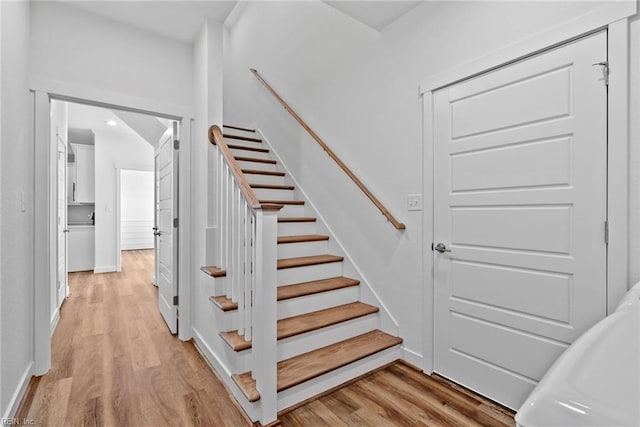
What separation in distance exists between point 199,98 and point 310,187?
134 cm

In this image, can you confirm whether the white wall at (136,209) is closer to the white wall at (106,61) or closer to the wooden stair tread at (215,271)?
the white wall at (106,61)

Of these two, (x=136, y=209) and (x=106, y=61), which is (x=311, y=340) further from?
(x=136, y=209)

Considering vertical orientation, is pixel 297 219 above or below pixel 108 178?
below

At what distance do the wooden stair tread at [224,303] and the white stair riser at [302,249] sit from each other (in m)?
0.66

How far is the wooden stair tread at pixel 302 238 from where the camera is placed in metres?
2.73

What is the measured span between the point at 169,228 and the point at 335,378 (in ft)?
6.84

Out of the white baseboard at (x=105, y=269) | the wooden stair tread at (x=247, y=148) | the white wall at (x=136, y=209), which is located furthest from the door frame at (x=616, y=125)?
the white wall at (x=136, y=209)

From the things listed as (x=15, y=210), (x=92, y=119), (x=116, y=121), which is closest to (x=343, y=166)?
(x=15, y=210)

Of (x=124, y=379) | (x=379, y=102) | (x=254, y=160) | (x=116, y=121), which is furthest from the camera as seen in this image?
(x=116, y=121)

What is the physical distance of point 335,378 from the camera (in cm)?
195

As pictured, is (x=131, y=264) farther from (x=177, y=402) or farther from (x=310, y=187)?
(x=177, y=402)

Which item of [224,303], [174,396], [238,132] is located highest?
[238,132]

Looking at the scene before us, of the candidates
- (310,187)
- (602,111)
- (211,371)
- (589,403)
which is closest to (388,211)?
(310,187)

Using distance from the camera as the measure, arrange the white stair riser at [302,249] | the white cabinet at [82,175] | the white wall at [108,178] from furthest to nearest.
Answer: the white cabinet at [82,175], the white wall at [108,178], the white stair riser at [302,249]
